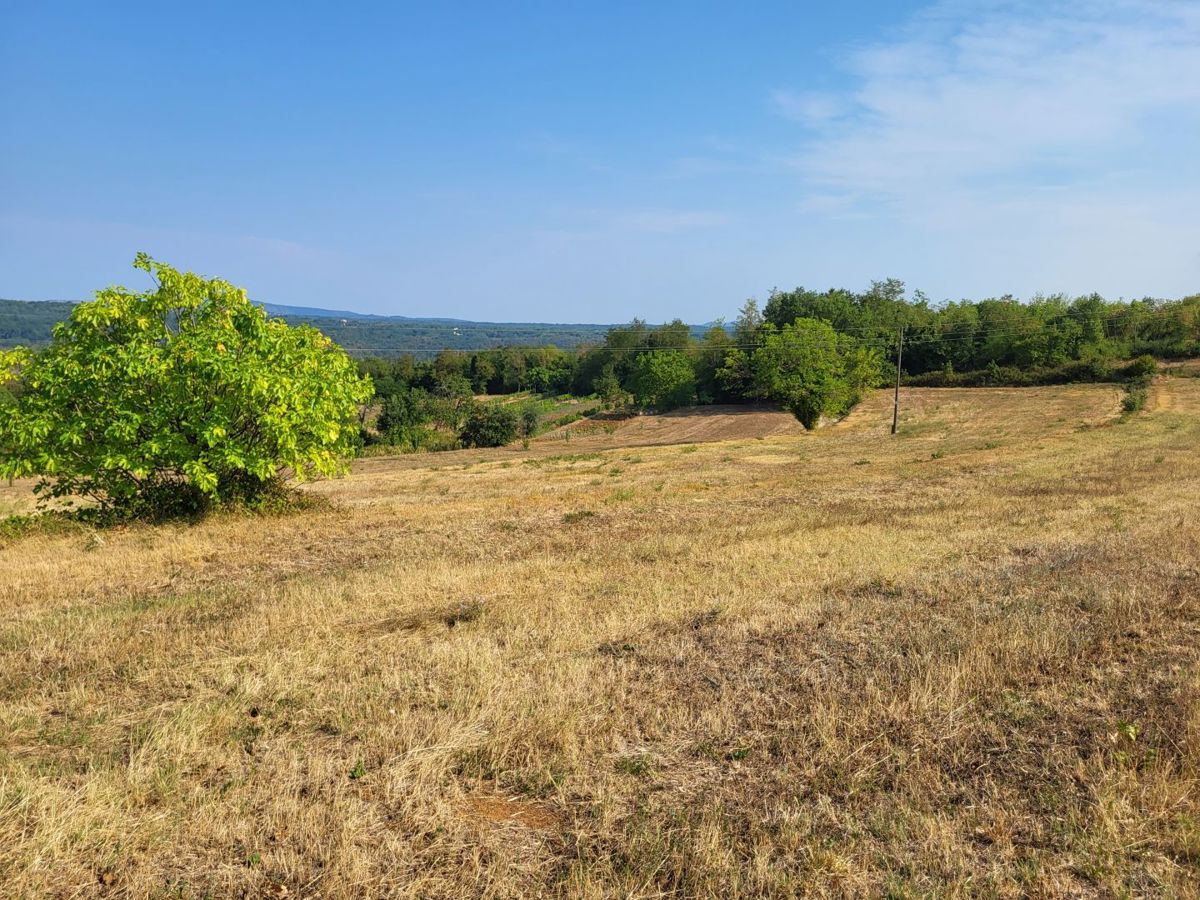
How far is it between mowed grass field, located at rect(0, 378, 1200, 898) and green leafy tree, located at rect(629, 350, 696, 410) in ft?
255

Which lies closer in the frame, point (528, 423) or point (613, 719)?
point (613, 719)

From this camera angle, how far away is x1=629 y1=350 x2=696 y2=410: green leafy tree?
91312mm

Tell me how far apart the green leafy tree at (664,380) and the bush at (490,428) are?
24.3 meters

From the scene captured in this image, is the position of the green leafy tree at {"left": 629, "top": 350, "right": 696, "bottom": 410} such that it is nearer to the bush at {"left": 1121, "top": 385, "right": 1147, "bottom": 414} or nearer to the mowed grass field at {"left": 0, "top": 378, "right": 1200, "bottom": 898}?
the bush at {"left": 1121, "top": 385, "right": 1147, "bottom": 414}

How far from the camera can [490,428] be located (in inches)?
2805

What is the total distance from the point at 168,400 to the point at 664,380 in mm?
77340

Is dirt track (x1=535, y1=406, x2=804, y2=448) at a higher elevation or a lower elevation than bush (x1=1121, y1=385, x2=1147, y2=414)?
lower

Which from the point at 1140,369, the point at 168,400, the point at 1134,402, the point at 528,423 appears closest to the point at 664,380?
the point at 528,423

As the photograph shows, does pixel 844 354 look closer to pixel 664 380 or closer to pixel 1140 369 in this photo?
pixel 664 380

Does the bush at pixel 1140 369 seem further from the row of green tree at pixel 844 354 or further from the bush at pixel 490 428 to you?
the bush at pixel 490 428

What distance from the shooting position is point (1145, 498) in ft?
59.3

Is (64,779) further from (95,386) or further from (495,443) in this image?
(495,443)

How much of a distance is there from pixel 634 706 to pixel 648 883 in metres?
2.29

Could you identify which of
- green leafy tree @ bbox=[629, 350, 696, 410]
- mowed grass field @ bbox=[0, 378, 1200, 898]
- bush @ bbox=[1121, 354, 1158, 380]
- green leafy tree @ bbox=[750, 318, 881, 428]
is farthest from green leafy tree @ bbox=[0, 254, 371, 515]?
bush @ bbox=[1121, 354, 1158, 380]
